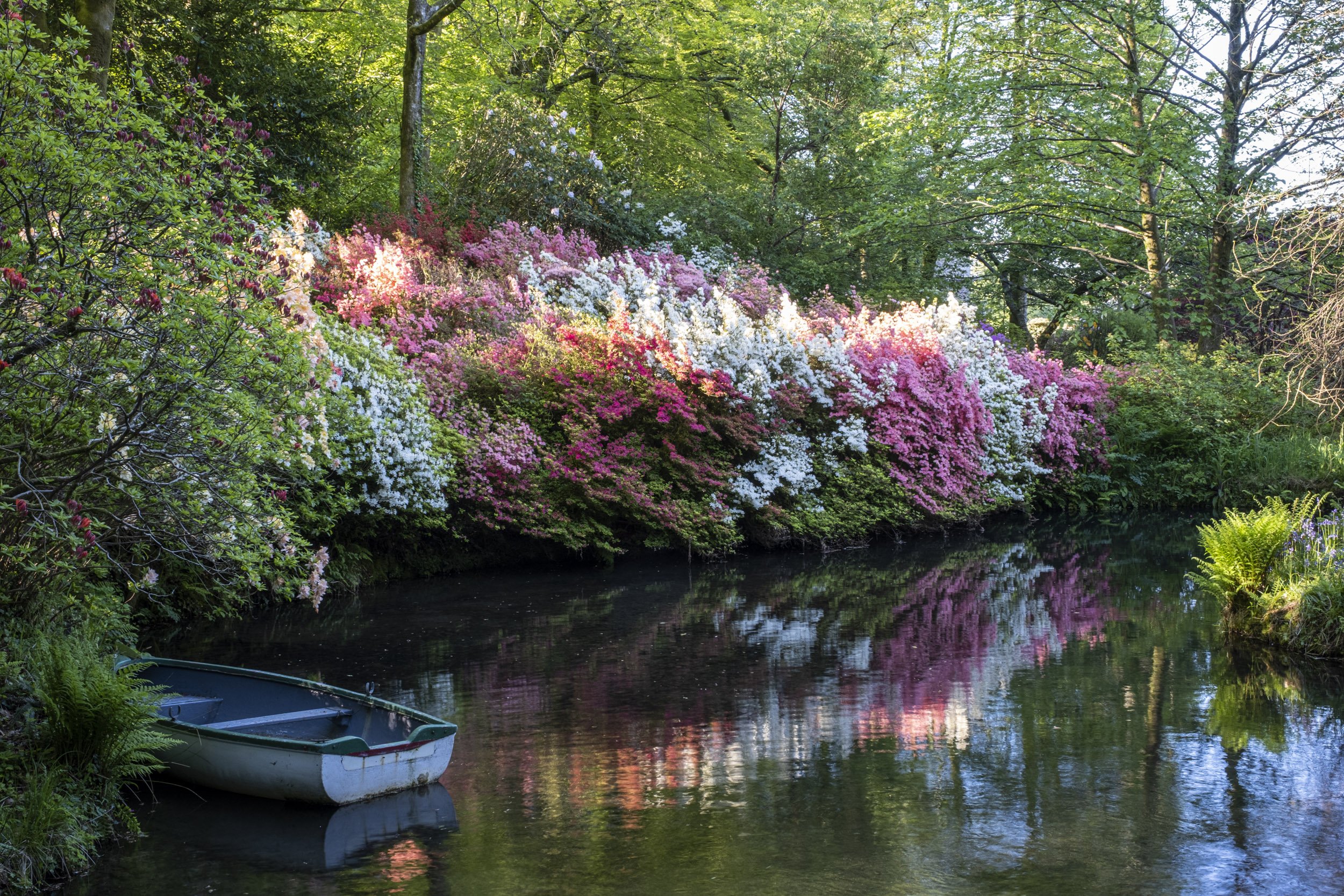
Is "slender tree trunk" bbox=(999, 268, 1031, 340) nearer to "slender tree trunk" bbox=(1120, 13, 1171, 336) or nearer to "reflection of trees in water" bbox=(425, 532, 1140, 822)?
"slender tree trunk" bbox=(1120, 13, 1171, 336)

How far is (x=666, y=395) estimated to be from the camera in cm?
1388

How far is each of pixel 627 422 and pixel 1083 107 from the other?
1358 centimetres

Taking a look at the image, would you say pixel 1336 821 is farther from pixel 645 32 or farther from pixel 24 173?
pixel 645 32

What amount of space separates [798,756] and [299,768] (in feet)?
9.04

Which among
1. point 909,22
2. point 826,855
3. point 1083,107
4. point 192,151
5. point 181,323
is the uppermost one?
point 909,22

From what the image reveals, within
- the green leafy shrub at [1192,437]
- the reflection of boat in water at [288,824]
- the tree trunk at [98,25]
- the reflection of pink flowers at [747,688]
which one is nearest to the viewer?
the reflection of boat in water at [288,824]

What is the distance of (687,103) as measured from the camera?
23953mm

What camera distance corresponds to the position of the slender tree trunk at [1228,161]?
20.9 metres

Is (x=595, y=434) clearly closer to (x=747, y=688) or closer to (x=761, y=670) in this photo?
(x=761, y=670)

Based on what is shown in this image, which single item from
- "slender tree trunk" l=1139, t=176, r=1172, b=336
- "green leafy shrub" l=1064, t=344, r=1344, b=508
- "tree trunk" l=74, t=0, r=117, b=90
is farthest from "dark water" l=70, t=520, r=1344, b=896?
"slender tree trunk" l=1139, t=176, r=1172, b=336

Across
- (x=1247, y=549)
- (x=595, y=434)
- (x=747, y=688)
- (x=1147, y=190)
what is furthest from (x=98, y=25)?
(x=1147, y=190)

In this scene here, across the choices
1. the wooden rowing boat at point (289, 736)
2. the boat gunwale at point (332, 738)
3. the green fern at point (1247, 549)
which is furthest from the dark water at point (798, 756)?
the green fern at point (1247, 549)

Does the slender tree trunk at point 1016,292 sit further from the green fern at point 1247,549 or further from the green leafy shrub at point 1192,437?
the green fern at point 1247,549

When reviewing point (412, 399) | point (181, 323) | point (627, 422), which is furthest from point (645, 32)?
point (181, 323)
